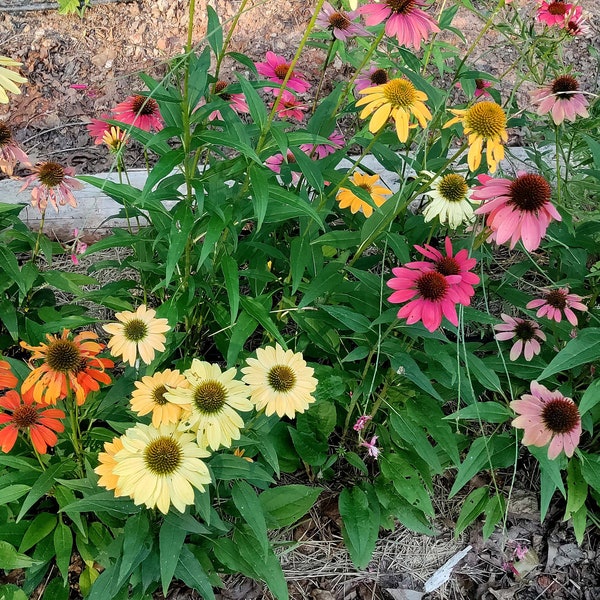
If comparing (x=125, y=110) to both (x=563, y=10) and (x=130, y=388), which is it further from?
(x=563, y=10)

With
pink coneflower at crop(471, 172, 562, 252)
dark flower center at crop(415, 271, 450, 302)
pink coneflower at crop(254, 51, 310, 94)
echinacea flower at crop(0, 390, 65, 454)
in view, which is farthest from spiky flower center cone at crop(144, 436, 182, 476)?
pink coneflower at crop(254, 51, 310, 94)

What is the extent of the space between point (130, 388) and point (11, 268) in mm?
459

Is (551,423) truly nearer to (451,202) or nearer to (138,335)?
(451,202)

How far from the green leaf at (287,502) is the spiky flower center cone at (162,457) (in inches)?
17.9

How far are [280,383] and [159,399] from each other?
0.24 meters

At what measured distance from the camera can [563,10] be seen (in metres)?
1.87

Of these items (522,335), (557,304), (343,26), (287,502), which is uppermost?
(343,26)

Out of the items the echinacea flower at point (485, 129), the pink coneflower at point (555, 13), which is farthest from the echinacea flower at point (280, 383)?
the pink coneflower at point (555, 13)

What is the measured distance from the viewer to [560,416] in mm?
1310

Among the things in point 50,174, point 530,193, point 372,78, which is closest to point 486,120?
point 530,193

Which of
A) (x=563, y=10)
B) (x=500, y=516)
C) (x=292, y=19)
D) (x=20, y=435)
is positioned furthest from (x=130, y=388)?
(x=292, y=19)

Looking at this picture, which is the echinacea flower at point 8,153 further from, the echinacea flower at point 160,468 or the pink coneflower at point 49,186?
the echinacea flower at point 160,468

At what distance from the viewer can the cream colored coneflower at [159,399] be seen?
1105 mm

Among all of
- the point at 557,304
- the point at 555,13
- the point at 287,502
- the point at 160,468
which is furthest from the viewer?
the point at 555,13
